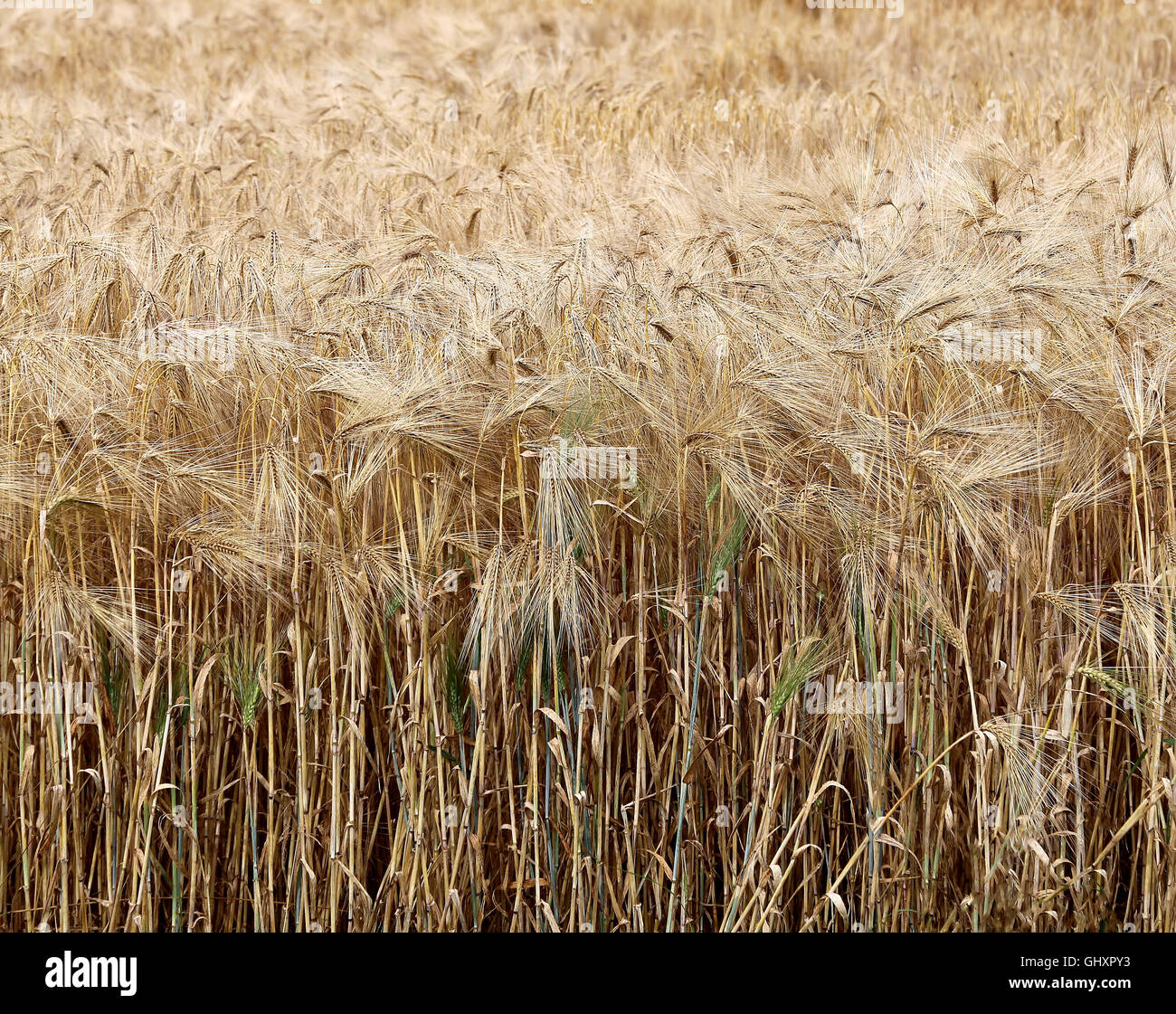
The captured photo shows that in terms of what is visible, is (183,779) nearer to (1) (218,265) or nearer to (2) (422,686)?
(2) (422,686)

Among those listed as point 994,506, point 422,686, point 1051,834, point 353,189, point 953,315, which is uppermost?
point 353,189

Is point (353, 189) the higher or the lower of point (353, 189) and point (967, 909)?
the higher

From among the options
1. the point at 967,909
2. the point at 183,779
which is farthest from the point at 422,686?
the point at 967,909

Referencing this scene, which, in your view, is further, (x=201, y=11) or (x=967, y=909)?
(x=201, y=11)

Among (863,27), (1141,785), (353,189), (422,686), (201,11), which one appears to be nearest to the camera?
(422,686)

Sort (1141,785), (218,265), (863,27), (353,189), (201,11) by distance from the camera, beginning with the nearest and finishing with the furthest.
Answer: (1141,785), (218,265), (353,189), (863,27), (201,11)

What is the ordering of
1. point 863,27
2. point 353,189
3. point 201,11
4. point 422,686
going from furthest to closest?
point 201,11, point 863,27, point 353,189, point 422,686

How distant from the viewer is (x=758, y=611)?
1645 mm

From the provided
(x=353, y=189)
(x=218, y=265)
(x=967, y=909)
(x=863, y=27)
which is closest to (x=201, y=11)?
(x=863, y=27)

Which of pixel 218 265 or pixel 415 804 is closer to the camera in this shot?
pixel 415 804

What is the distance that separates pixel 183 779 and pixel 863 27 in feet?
16.8

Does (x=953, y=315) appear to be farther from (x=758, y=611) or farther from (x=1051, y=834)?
(x=1051, y=834)

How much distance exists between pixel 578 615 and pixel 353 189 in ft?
5.42

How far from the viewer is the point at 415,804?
5.28 ft
